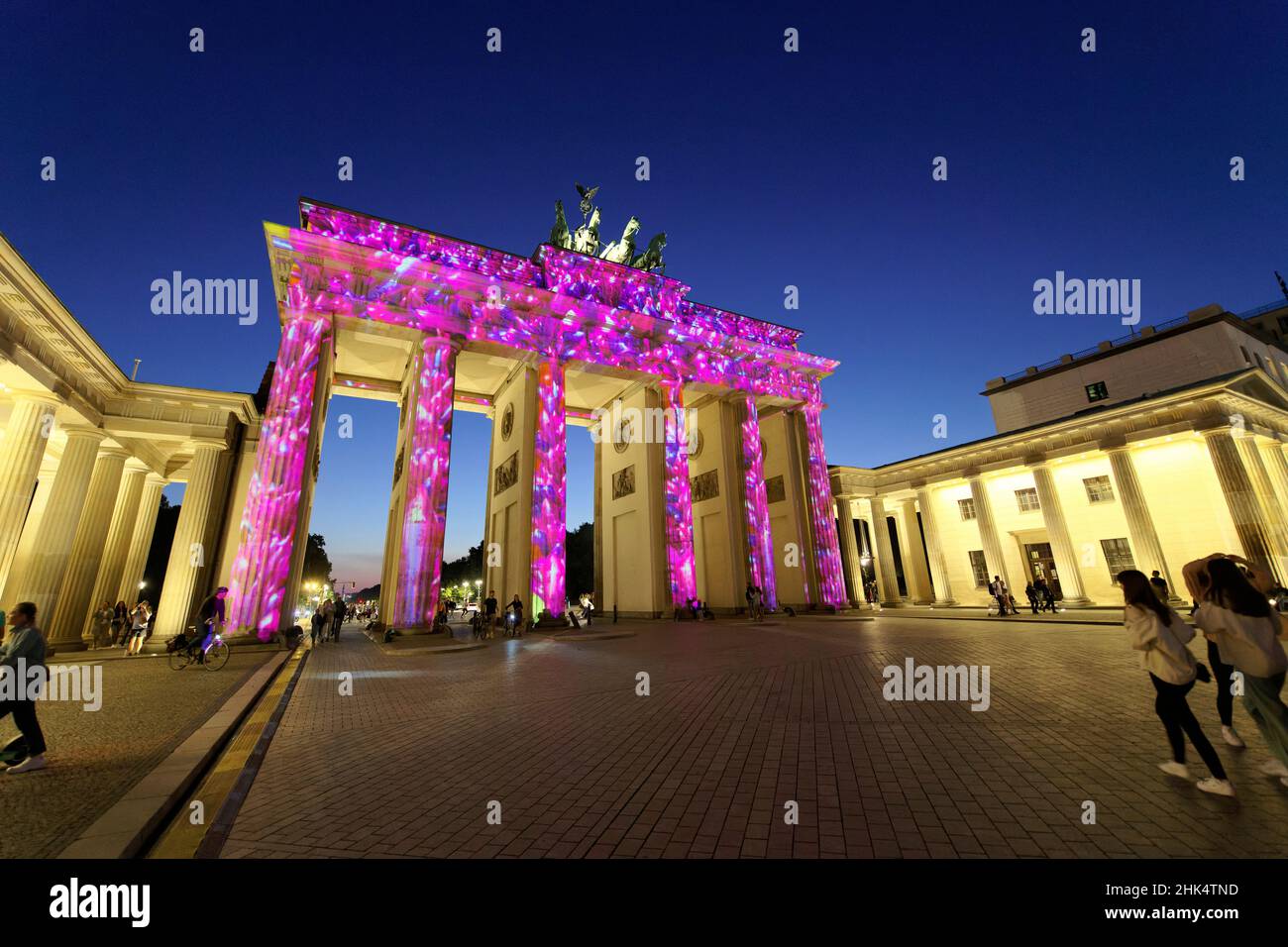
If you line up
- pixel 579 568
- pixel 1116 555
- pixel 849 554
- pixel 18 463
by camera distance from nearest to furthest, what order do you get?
Result: 1. pixel 18 463
2. pixel 1116 555
3. pixel 849 554
4. pixel 579 568

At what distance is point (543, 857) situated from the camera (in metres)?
2.54

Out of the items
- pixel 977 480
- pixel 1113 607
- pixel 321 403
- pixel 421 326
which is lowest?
pixel 1113 607

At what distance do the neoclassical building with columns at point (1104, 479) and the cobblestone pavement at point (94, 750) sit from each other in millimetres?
28321

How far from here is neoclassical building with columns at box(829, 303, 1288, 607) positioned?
2148 cm

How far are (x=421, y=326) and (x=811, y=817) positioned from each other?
20338 mm

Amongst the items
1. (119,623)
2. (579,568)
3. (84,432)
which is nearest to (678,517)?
(119,623)

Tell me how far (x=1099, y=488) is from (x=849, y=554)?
1319 cm

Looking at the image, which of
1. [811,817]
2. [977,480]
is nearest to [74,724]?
[811,817]

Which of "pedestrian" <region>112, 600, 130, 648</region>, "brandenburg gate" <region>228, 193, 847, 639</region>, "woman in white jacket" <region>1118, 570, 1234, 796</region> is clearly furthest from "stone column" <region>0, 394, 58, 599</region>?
"woman in white jacket" <region>1118, 570, 1234, 796</region>

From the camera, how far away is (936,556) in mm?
30406

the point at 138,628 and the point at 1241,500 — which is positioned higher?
the point at 1241,500

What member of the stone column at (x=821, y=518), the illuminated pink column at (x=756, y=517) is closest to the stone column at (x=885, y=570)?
the stone column at (x=821, y=518)

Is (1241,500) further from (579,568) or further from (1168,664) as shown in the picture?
(579,568)
